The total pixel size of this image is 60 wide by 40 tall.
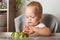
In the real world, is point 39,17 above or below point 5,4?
below

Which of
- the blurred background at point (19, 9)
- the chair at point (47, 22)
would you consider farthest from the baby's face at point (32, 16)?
the blurred background at point (19, 9)

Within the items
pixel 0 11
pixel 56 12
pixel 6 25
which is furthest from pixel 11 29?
pixel 56 12

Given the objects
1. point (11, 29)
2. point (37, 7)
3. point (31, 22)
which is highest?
point (37, 7)

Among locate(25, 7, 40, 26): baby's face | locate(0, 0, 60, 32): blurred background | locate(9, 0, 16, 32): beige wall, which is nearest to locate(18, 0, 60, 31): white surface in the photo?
locate(0, 0, 60, 32): blurred background

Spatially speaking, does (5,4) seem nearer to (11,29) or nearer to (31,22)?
(11,29)

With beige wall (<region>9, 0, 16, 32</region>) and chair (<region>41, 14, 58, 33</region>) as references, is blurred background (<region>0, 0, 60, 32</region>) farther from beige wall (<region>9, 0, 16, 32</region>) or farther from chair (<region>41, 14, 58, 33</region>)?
chair (<region>41, 14, 58, 33</region>)

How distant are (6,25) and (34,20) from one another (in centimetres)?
69

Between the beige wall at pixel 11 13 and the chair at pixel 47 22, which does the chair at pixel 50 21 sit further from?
the beige wall at pixel 11 13

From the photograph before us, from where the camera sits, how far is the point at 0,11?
2.14 m

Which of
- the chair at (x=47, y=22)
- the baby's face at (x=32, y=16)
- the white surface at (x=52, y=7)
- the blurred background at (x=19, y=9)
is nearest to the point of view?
the baby's face at (x=32, y=16)

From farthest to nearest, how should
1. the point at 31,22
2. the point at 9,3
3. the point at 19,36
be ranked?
1. the point at 9,3
2. the point at 31,22
3. the point at 19,36

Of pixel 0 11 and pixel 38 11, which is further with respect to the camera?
pixel 0 11

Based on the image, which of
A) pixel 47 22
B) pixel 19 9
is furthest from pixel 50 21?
pixel 19 9

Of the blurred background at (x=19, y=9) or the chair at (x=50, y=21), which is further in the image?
the blurred background at (x=19, y=9)
